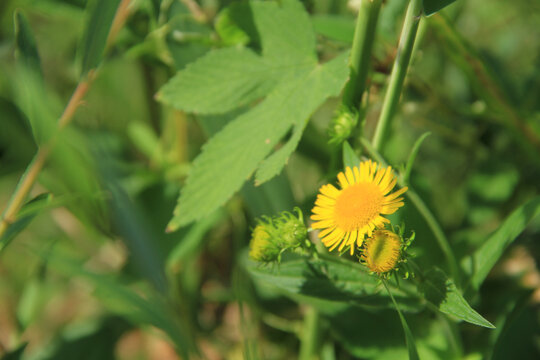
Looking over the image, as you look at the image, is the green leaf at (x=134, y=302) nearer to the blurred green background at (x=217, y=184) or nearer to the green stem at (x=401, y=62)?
the blurred green background at (x=217, y=184)

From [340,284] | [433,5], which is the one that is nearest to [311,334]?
[340,284]

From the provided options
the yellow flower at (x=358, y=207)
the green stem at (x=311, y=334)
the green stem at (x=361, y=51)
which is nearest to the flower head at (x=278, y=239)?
the yellow flower at (x=358, y=207)

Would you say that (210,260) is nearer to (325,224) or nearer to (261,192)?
(261,192)

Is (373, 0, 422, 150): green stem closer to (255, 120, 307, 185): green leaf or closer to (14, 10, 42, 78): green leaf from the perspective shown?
(255, 120, 307, 185): green leaf

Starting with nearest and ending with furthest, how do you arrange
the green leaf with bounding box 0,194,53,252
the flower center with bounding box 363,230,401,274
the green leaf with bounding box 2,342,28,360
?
1. the flower center with bounding box 363,230,401,274
2. the green leaf with bounding box 0,194,53,252
3. the green leaf with bounding box 2,342,28,360

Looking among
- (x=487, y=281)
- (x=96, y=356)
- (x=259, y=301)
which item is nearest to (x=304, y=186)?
(x=259, y=301)

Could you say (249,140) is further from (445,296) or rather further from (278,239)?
(445,296)

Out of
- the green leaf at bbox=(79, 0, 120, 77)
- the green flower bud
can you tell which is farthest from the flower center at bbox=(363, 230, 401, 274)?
the green leaf at bbox=(79, 0, 120, 77)
